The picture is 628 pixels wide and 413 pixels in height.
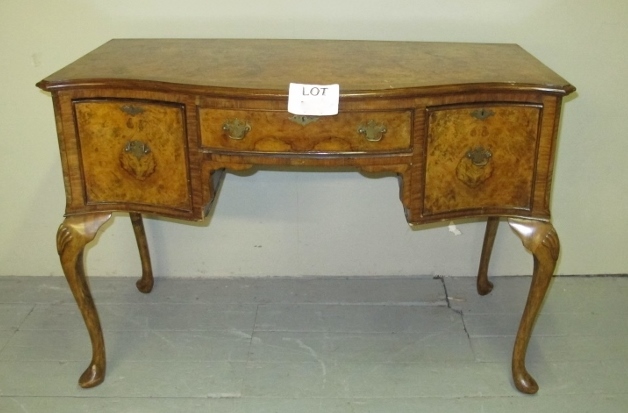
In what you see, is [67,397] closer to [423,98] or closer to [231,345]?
[231,345]

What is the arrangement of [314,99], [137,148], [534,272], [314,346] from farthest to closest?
[314,346] < [534,272] < [137,148] < [314,99]

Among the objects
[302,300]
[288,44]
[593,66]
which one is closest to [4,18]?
[288,44]

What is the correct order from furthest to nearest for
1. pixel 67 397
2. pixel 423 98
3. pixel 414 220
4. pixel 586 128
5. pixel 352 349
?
pixel 586 128, pixel 352 349, pixel 67 397, pixel 414 220, pixel 423 98

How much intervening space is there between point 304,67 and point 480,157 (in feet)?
1.48

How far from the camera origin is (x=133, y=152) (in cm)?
149

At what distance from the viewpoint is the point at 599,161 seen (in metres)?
2.05

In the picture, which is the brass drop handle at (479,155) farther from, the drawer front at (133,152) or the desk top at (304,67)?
the drawer front at (133,152)

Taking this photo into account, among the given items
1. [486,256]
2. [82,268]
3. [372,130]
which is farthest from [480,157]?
[82,268]

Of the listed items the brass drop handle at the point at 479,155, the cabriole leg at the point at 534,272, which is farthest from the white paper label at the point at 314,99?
the cabriole leg at the point at 534,272

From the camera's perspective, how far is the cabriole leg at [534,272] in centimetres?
154

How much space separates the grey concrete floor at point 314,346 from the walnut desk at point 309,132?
1.07 feet

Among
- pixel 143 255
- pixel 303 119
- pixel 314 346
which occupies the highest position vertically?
pixel 303 119

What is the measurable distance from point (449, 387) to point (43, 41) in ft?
4.91

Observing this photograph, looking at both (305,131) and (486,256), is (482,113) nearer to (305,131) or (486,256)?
(305,131)
